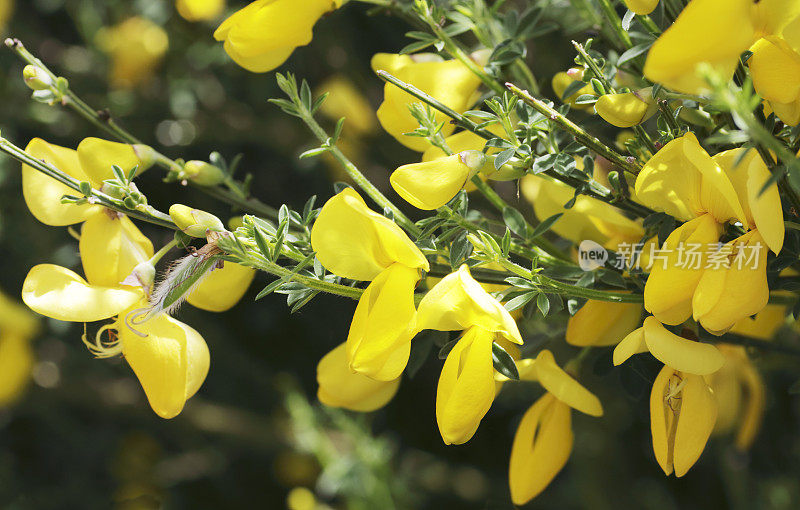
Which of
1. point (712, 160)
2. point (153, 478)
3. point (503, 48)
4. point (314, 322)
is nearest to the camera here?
point (712, 160)

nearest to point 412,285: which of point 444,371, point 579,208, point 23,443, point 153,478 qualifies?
point 444,371

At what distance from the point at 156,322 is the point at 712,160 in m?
0.37

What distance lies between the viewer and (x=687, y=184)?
44 cm

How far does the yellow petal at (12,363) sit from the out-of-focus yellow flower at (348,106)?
604 millimetres

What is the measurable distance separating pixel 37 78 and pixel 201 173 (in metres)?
Answer: 0.13

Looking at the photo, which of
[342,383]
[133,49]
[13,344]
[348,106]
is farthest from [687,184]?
[13,344]

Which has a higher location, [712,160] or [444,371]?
[712,160]

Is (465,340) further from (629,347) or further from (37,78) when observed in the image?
(37,78)

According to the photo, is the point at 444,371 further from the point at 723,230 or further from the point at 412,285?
the point at 723,230

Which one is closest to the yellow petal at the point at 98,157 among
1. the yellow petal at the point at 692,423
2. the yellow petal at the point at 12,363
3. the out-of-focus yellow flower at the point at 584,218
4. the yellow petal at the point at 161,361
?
the yellow petal at the point at 161,361

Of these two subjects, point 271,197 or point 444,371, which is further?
point 271,197

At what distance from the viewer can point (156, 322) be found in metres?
0.51

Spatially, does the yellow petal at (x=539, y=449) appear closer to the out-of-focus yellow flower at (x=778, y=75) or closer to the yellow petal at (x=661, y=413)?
the yellow petal at (x=661, y=413)

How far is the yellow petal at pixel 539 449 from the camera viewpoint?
0.58m
